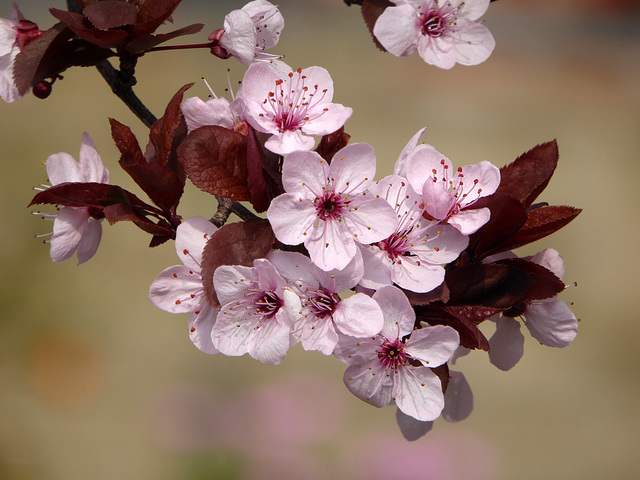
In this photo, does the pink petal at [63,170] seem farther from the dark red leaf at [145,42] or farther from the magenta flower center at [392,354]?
the magenta flower center at [392,354]

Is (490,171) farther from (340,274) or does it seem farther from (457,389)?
(457,389)

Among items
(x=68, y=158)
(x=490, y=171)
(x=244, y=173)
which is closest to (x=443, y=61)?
(x=490, y=171)

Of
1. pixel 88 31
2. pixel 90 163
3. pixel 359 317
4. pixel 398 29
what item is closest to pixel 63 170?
pixel 90 163

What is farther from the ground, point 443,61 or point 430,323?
point 443,61

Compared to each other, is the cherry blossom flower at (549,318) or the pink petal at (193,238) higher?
the pink petal at (193,238)

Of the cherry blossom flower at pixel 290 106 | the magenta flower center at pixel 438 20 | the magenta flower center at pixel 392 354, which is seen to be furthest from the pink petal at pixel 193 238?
the magenta flower center at pixel 438 20
